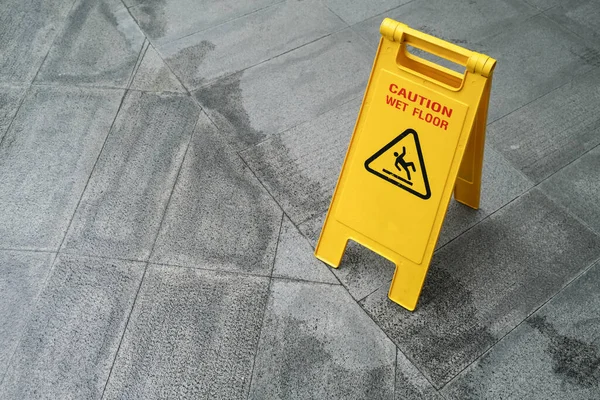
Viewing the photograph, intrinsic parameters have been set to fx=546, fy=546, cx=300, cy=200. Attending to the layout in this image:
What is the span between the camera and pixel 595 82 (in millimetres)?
4836

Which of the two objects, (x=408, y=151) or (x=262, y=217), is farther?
(x=262, y=217)

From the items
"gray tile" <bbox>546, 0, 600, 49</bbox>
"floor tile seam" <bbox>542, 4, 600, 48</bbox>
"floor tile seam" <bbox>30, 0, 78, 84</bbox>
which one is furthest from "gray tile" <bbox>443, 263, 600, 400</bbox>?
"floor tile seam" <bbox>30, 0, 78, 84</bbox>

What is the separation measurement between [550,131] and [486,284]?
5.46 ft

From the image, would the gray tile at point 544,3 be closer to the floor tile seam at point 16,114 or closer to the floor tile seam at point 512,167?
the floor tile seam at point 512,167

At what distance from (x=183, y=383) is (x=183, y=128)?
2213 millimetres

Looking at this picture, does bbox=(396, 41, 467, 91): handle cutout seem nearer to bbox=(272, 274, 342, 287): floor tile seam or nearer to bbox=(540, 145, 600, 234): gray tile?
bbox=(272, 274, 342, 287): floor tile seam

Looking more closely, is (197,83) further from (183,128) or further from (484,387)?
(484,387)

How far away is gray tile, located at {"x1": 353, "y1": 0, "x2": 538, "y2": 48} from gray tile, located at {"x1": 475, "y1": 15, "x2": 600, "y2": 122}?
0.43ft

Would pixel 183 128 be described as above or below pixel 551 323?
above

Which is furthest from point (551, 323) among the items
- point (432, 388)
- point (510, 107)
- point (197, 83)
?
point (197, 83)

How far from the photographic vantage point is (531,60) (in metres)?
5.05

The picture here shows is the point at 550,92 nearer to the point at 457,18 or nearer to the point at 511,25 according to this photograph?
the point at 511,25

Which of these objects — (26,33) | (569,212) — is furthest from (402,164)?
(26,33)

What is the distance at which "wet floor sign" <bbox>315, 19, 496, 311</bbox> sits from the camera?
2863 millimetres
